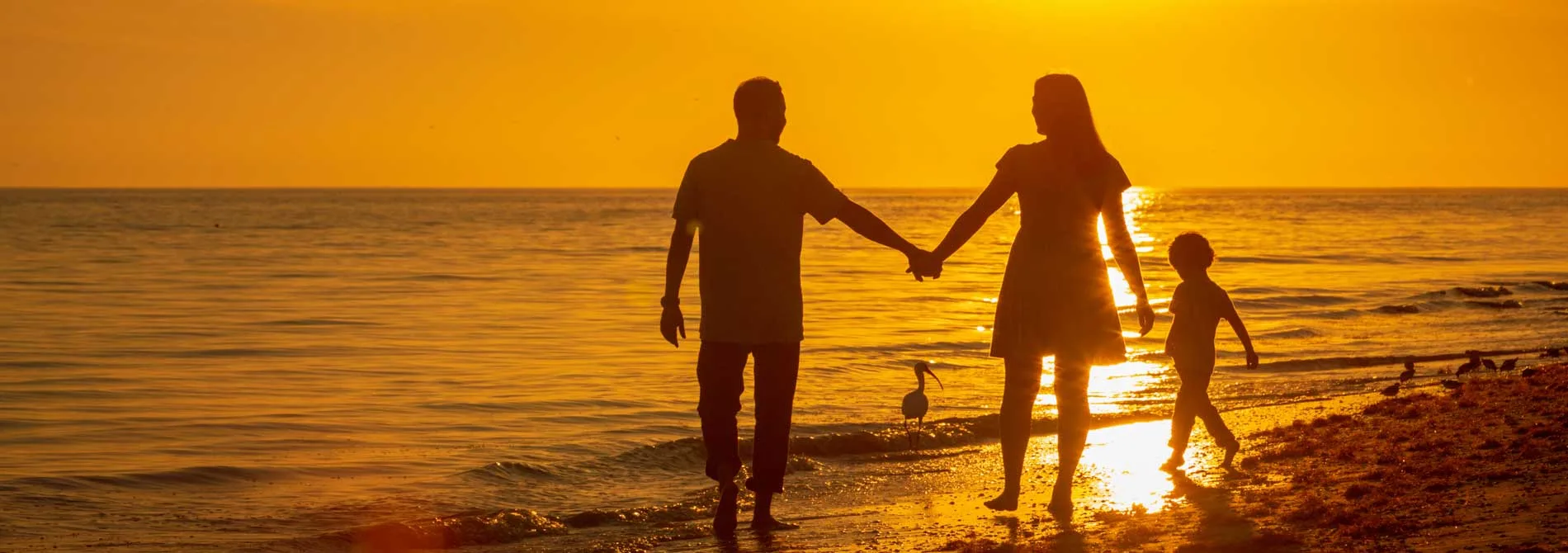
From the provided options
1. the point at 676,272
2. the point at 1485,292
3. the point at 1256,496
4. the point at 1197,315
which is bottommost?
the point at 1256,496

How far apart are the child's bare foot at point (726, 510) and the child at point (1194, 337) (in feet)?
7.99

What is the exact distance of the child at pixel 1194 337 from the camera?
7434mm

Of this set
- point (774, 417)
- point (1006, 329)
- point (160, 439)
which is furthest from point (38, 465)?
point (1006, 329)

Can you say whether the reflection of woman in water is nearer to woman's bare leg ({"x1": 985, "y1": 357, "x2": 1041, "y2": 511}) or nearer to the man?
woman's bare leg ({"x1": 985, "y1": 357, "x2": 1041, "y2": 511})

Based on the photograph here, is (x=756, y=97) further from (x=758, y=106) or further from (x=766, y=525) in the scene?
(x=766, y=525)

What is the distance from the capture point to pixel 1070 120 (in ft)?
19.2

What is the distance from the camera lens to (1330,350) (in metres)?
16.2

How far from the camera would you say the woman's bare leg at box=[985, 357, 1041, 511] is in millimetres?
6086

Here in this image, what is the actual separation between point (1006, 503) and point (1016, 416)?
43 cm

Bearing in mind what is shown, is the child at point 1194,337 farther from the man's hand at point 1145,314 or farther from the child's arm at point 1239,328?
the man's hand at point 1145,314

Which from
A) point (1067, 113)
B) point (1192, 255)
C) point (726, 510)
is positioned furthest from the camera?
point (1192, 255)

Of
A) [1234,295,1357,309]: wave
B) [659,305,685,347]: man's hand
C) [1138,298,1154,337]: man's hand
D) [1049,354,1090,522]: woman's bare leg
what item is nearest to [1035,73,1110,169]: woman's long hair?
[1138,298,1154,337]: man's hand

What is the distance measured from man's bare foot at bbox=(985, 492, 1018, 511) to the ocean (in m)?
1.25

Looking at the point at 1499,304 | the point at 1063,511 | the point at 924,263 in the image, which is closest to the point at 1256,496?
the point at 1063,511
